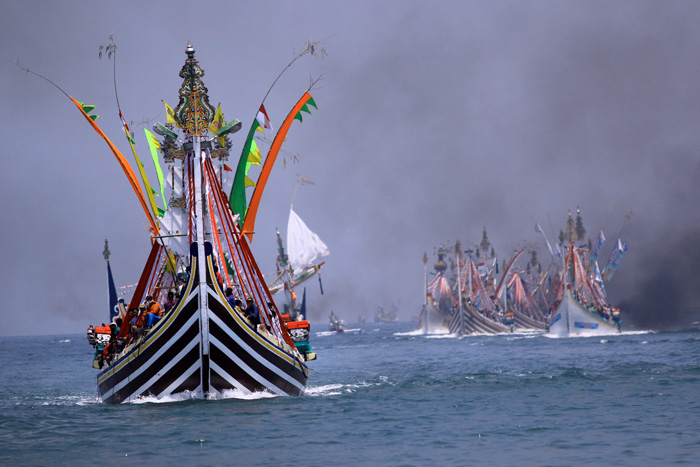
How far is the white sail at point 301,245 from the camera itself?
88.2m

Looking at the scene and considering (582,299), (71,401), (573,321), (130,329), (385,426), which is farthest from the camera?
(582,299)

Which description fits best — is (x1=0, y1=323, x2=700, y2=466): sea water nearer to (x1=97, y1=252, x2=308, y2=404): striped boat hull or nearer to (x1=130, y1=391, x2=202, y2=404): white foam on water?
(x1=130, y1=391, x2=202, y2=404): white foam on water

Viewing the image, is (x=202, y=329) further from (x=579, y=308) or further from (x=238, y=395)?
(x=579, y=308)

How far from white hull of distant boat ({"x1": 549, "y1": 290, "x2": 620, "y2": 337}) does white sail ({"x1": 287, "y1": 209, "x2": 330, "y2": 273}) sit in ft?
183

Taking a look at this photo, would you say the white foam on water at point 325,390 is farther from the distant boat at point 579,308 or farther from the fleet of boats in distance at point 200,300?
the distant boat at point 579,308

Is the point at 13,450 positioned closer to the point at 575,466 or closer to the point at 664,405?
the point at 575,466

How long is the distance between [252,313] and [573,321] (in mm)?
108012

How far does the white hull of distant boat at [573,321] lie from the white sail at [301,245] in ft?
183

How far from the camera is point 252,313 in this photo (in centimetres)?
3338

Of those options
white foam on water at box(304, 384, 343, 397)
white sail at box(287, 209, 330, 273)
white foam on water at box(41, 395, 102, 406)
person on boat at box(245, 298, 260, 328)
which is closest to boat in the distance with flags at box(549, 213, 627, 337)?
white sail at box(287, 209, 330, 273)

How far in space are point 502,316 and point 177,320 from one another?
14808cm

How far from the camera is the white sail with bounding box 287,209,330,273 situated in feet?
290

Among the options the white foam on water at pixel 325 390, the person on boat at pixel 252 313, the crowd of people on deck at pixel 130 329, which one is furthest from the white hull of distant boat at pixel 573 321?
the person on boat at pixel 252 313

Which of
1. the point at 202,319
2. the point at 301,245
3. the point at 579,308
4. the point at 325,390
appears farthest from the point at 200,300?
the point at 579,308
